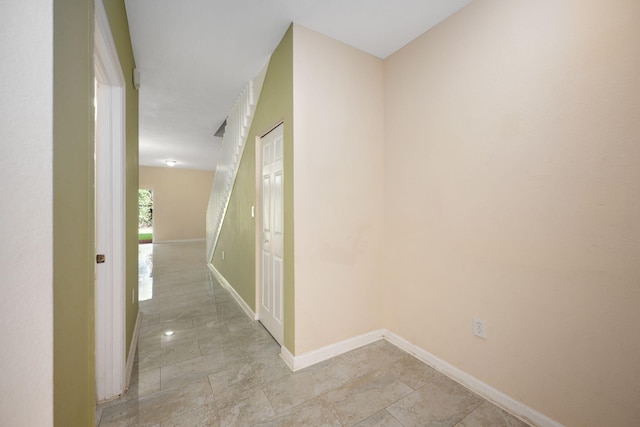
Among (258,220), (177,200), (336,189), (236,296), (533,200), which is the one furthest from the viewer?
(177,200)

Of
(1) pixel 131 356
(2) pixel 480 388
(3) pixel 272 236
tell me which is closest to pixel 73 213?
(3) pixel 272 236

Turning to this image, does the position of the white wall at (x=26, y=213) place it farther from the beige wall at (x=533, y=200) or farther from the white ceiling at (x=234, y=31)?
the beige wall at (x=533, y=200)

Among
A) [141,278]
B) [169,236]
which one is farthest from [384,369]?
[169,236]

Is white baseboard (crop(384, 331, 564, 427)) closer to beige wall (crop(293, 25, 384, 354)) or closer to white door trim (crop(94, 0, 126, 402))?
beige wall (crop(293, 25, 384, 354))

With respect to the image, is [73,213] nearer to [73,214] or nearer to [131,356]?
[73,214]

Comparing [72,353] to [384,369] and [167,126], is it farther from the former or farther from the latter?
[167,126]

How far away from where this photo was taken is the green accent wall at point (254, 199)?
6.64ft

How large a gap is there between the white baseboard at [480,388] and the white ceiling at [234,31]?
2.66m

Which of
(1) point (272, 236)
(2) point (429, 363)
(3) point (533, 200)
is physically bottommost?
(2) point (429, 363)

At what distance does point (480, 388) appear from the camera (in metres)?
1.67

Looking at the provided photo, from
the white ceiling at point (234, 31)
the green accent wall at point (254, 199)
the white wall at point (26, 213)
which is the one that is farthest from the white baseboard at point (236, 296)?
the white ceiling at point (234, 31)

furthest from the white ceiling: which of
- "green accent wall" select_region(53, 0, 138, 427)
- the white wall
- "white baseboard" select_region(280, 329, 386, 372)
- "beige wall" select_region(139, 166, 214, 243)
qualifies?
"beige wall" select_region(139, 166, 214, 243)

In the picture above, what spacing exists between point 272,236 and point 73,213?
176 centimetres

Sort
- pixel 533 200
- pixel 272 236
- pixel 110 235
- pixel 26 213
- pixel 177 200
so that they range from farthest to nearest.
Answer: pixel 177 200, pixel 272 236, pixel 110 235, pixel 533 200, pixel 26 213
